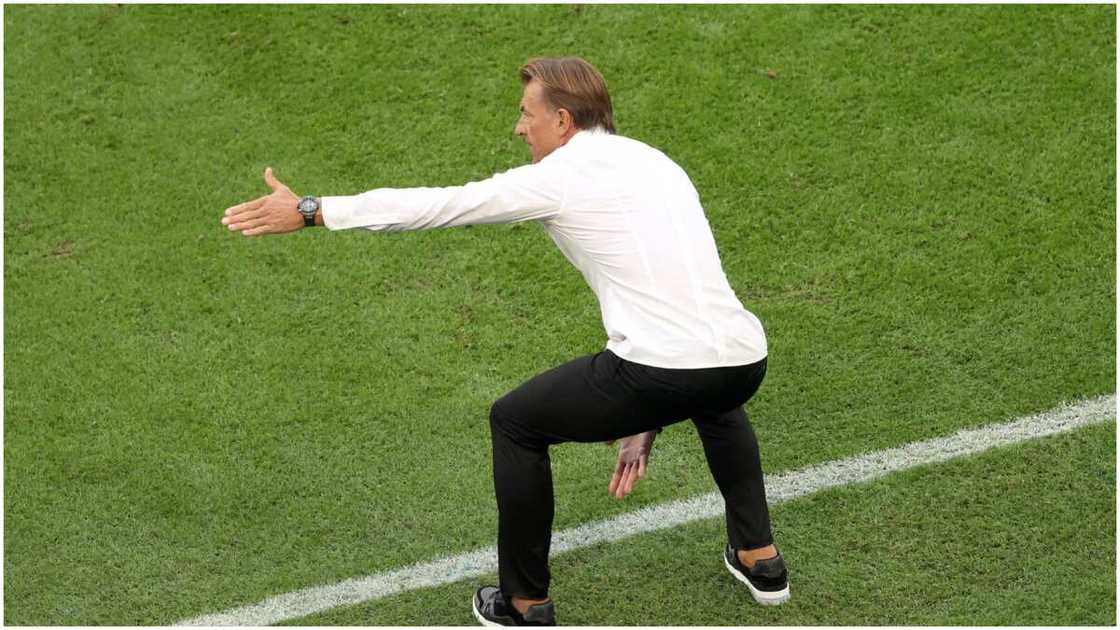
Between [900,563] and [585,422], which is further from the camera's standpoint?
[900,563]

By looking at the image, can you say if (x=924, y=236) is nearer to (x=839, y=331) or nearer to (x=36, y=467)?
(x=839, y=331)

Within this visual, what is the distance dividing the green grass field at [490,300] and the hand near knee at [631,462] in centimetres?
37

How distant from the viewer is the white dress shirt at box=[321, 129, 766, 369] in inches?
167

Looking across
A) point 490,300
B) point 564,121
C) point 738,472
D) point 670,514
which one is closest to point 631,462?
point 738,472

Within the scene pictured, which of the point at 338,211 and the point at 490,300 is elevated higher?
the point at 338,211

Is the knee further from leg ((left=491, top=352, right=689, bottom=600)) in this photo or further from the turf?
the turf

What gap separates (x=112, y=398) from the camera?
236 inches

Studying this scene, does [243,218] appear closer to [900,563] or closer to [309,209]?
[309,209]

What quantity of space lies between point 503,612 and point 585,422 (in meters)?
0.82

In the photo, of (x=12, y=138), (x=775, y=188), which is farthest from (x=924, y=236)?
(x=12, y=138)

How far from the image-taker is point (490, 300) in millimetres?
6387

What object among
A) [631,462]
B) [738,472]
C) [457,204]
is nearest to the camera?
[457,204]

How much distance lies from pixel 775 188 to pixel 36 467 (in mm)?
3414

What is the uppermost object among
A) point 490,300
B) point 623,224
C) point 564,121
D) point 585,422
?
point 564,121
